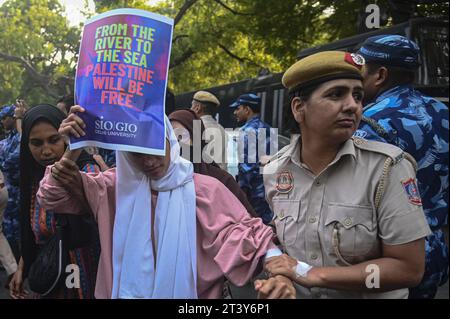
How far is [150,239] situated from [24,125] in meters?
1.16

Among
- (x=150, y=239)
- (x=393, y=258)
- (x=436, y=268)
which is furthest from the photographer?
(x=436, y=268)

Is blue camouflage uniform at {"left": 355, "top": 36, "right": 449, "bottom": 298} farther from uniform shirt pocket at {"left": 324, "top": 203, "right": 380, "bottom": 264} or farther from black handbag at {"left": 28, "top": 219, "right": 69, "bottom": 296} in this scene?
black handbag at {"left": 28, "top": 219, "right": 69, "bottom": 296}

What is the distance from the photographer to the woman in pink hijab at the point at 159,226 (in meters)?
2.28

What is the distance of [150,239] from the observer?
2.35 meters

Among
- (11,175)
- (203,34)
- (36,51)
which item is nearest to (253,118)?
(36,51)

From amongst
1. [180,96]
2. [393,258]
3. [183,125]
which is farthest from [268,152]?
[180,96]

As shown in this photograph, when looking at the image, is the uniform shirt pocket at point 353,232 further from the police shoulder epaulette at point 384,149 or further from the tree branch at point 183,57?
the tree branch at point 183,57

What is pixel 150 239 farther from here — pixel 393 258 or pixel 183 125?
pixel 183 125

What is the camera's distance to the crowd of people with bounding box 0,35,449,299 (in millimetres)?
1988

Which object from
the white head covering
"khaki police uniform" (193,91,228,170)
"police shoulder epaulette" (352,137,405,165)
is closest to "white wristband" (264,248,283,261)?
the white head covering

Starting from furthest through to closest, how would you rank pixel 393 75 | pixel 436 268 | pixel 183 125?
1. pixel 183 125
2. pixel 393 75
3. pixel 436 268

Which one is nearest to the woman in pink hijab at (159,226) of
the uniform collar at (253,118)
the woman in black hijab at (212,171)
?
the woman in black hijab at (212,171)

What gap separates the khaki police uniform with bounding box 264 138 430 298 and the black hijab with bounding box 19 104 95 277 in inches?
51.2

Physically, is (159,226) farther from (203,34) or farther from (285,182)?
(203,34)
